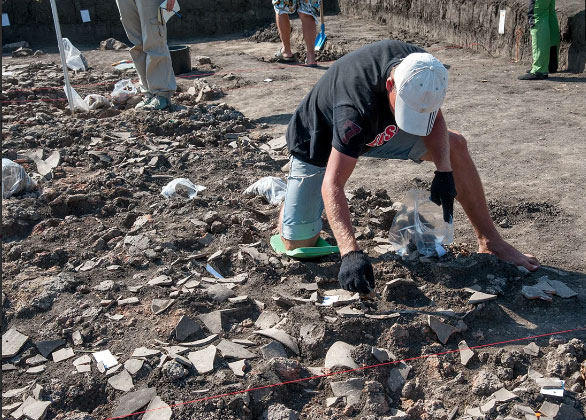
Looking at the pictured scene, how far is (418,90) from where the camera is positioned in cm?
272

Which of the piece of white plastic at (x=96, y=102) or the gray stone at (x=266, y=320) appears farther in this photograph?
the piece of white plastic at (x=96, y=102)

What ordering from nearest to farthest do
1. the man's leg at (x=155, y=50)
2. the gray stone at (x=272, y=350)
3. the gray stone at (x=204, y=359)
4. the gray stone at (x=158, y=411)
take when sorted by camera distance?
1. the gray stone at (x=158, y=411)
2. the gray stone at (x=204, y=359)
3. the gray stone at (x=272, y=350)
4. the man's leg at (x=155, y=50)

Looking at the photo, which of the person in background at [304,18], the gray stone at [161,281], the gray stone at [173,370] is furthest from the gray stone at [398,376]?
the person in background at [304,18]

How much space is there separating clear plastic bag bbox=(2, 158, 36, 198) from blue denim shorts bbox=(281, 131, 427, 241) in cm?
213

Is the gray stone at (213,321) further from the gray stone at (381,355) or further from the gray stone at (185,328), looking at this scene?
the gray stone at (381,355)

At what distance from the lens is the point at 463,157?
3.42 meters

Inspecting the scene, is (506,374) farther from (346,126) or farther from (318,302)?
(346,126)

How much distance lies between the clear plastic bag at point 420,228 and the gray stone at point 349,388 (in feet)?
3.66

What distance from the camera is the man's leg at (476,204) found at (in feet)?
11.1

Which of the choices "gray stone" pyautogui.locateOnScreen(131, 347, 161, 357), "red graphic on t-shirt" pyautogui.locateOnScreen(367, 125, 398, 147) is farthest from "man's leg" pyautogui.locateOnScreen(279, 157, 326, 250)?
"gray stone" pyautogui.locateOnScreen(131, 347, 161, 357)

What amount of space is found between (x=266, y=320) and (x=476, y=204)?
133 cm

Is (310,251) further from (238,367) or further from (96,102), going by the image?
(96,102)

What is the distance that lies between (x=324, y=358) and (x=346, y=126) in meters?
1.05

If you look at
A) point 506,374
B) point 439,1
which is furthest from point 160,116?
point 439,1
